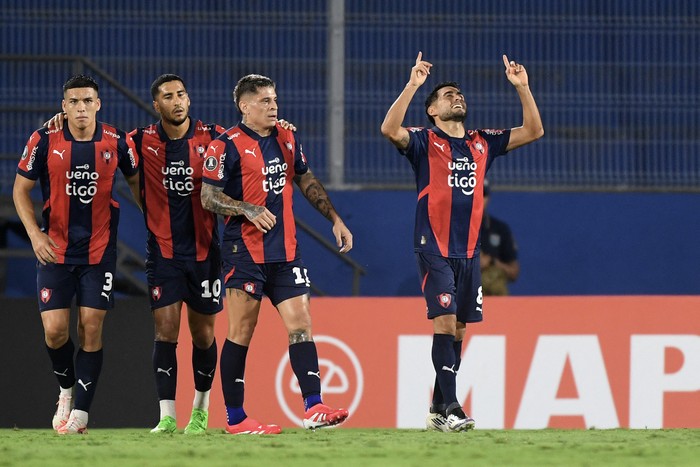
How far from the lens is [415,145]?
7.48 metres

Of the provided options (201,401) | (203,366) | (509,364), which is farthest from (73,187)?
(509,364)

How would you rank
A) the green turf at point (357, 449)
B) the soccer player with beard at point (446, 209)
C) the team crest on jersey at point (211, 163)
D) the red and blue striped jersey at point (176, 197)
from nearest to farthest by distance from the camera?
the green turf at point (357, 449) → the team crest on jersey at point (211, 163) → the soccer player with beard at point (446, 209) → the red and blue striped jersey at point (176, 197)

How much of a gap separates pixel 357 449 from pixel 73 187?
2.31 metres

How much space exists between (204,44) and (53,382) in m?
3.61

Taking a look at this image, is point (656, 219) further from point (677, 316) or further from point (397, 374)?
point (397, 374)

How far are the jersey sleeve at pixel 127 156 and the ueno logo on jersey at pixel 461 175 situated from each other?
175 centimetres

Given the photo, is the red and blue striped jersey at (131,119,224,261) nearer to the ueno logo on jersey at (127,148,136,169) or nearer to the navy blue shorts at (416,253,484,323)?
the ueno logo on jersey at (127,148,136,169)

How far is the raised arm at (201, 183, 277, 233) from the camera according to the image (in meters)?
6.90

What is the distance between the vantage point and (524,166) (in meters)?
11.6

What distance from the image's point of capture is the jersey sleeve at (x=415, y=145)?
7473 mm

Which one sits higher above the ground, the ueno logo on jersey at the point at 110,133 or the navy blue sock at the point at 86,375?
the ueno logo on jersey at the point at 110,133

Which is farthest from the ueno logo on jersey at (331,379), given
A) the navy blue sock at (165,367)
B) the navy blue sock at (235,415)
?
the navy blue sock at (235,415)

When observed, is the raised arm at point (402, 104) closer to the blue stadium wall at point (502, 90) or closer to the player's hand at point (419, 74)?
the player's hand at point (419, 74)

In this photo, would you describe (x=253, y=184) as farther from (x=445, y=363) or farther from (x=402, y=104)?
(x=445, y=363)
